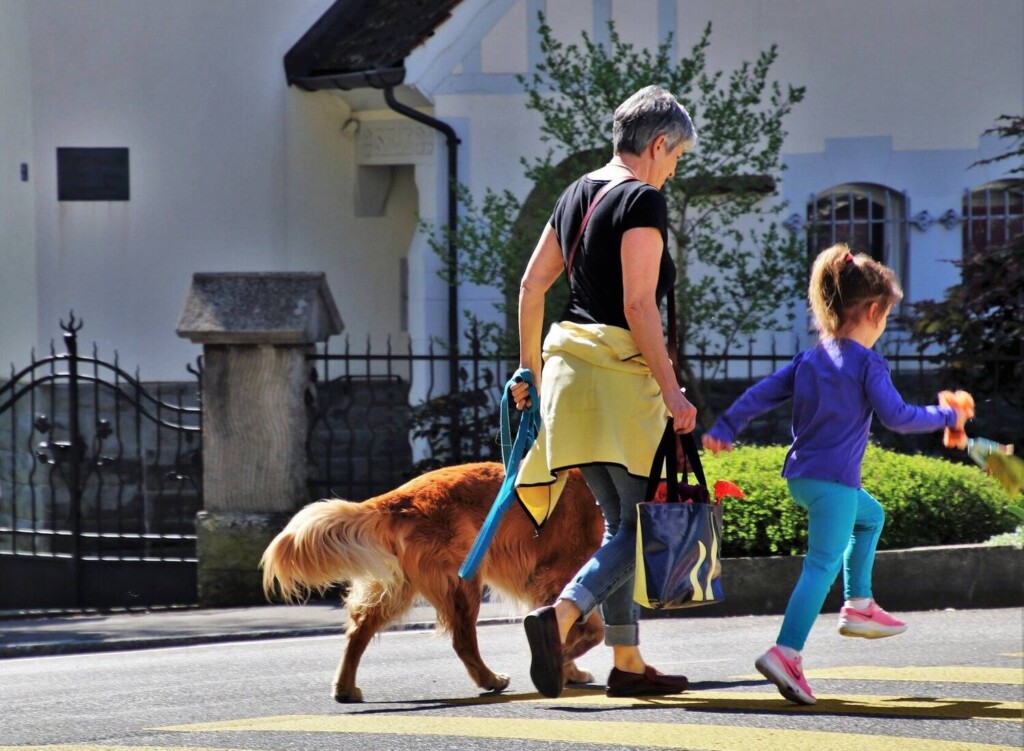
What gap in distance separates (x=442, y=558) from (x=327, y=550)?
0.46 m

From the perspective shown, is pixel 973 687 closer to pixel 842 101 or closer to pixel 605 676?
pixel 605 676

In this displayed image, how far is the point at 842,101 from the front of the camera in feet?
55.2

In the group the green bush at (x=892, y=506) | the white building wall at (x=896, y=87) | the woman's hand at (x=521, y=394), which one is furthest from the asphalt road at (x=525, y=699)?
the white building wall at (x=896, y=87)

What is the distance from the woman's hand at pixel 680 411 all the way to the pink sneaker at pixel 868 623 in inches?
39.7

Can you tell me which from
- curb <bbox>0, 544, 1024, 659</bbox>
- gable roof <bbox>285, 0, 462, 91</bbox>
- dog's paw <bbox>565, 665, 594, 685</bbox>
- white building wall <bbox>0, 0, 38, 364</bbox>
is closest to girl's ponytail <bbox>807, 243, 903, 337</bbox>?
dog's paw <bbox>565, 665, 594, 685</bbox>

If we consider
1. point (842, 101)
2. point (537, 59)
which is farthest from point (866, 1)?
point (537, 59)

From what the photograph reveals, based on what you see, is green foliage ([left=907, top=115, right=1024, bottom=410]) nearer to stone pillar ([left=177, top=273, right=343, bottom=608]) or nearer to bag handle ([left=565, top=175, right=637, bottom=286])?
stone pillar ([left=177, top=273, right=343, bottom=608])

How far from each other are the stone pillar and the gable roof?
5456 mm

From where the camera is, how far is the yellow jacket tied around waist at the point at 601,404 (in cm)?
563

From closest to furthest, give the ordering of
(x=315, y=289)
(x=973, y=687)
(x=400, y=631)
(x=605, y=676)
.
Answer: (x=973, y=687) < (x=605, y=676) < (x=400, y=631) < (x=315, y=289)

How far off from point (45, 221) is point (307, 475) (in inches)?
283

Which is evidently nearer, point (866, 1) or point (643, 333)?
point (643, 333)

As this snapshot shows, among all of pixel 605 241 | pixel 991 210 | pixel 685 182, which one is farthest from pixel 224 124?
pixel 605 241

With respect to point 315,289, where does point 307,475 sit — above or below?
below
